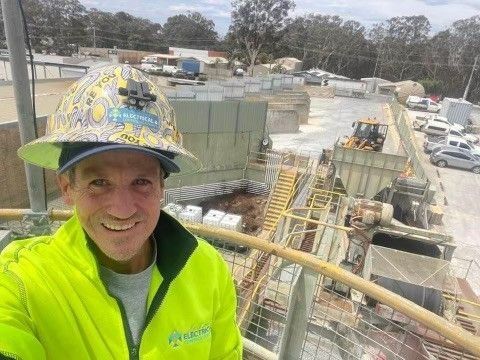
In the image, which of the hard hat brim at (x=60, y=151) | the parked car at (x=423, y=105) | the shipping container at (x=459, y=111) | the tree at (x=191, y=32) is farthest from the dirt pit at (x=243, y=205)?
the tree at (x=191, y=32)

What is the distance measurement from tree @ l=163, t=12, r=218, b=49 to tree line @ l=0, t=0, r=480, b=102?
6.51 meters

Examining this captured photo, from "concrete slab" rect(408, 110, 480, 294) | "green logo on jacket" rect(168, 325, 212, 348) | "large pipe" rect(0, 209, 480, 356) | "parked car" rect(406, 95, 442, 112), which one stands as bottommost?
"concrete slab" rect(408, 110, 480, 294)

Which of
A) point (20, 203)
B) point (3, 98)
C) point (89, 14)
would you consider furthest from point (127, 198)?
point (89, 14)

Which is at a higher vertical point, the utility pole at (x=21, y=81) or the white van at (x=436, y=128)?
the utility pole at (x=21, y=81)

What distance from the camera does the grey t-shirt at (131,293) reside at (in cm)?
141

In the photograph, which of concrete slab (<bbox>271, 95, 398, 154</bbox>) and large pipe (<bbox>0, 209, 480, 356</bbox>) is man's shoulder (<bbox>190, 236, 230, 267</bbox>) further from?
concrete slab (<bbox>271, 95, 398, 154</bbox>)

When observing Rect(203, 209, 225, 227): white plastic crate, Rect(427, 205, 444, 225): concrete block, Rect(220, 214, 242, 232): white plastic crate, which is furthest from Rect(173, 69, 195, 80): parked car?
Rect(427, 205, 444, 225): concrete block

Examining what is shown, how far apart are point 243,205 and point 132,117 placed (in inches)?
675

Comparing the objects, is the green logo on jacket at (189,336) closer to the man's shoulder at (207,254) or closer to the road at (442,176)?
the man's shoulder at (207,254)

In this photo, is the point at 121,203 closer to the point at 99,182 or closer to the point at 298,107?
the point at 99,182

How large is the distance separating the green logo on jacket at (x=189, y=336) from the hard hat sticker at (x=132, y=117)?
83 centimetres

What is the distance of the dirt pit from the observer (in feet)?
55.9

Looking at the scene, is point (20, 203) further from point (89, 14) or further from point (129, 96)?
point (89, 14)

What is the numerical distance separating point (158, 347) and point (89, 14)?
7745 cm
